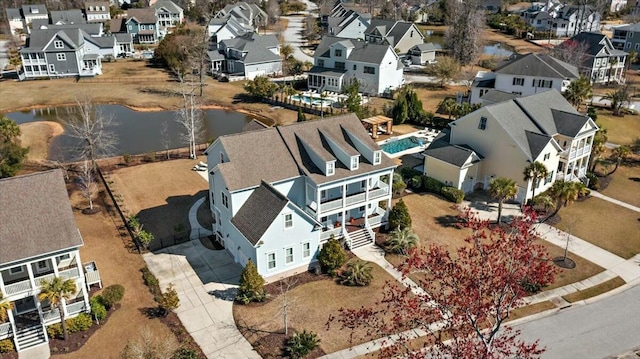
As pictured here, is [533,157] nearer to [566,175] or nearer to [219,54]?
[566,175]

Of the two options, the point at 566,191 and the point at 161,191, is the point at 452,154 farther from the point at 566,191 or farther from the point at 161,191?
the point at 161,191

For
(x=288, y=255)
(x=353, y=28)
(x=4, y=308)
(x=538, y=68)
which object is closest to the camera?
(x=4, y=308)

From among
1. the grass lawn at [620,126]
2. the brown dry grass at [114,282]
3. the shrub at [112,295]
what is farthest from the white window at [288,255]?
the grass lawn at [620,126]

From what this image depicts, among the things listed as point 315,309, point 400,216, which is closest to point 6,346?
point 315,309

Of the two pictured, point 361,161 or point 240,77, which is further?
point 240,77

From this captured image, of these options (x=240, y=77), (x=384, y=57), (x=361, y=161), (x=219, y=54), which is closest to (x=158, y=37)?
(x=219, y=54)

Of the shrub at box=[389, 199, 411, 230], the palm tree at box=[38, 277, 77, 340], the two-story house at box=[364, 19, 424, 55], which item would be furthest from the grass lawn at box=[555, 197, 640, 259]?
the two-story house at box=[364, 19, 424, 55]
